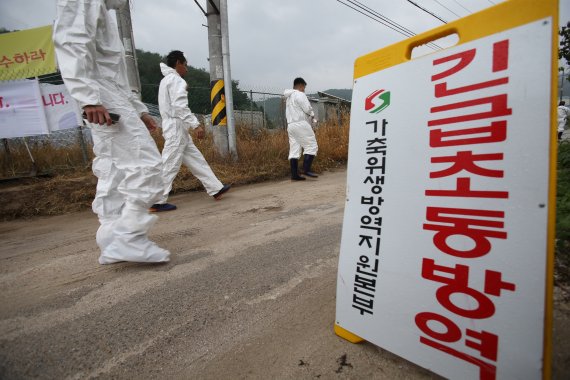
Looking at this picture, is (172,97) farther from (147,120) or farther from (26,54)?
(26,54)

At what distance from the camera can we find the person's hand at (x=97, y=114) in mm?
1723

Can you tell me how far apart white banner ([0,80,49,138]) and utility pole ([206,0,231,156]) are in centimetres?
259

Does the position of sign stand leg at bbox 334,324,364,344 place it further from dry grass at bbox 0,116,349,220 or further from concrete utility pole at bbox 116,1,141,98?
concrete utility pole at bbox 116,1,141,98

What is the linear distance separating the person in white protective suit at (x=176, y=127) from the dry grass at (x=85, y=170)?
768 mm

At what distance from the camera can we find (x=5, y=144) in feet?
14.5

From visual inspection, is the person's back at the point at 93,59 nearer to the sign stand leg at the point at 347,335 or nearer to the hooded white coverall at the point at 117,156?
the hooded white coverall at the point at 117,156

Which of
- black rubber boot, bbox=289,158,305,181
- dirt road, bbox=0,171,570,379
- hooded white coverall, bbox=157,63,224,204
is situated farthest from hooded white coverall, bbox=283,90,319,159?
dirt road, bbox=0,171,570,379

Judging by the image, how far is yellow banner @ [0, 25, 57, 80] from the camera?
4.32 meters

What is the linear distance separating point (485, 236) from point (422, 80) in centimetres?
53

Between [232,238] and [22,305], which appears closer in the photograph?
[22,305]

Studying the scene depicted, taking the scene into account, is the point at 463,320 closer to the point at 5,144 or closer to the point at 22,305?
the point at 22,305

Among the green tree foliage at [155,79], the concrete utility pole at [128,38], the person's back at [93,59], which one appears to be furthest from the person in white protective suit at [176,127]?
the green tree foliage at [155,79]

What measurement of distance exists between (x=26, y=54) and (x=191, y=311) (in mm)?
5255

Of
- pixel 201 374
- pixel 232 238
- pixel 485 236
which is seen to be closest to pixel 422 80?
pixel 485 236
